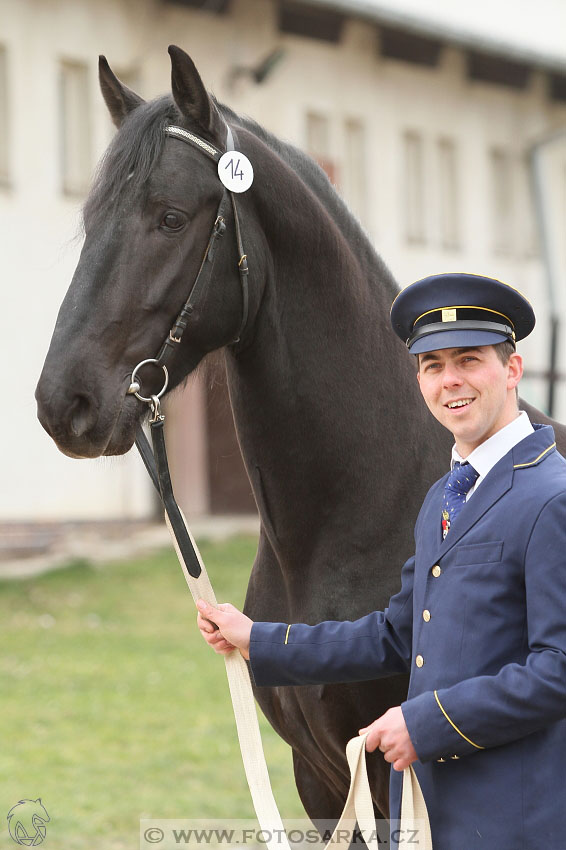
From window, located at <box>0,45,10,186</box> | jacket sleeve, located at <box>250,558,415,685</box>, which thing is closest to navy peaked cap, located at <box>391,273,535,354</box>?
jacket sleeve, located at <box>250,558,415,685</box>

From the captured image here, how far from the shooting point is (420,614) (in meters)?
2.21

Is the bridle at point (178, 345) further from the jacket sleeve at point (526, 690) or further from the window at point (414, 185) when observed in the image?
the window at point (414, 185)

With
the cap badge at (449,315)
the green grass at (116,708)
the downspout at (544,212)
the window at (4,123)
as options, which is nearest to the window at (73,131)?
the window at (4,123)

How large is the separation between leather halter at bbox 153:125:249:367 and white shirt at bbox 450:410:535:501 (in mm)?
756

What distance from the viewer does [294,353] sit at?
281 cm

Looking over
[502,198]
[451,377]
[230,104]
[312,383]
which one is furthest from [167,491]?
[502,198]

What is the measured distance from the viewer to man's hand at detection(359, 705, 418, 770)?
6.68 ft

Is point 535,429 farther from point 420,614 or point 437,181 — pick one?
point 437,181

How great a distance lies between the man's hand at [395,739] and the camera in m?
2.04

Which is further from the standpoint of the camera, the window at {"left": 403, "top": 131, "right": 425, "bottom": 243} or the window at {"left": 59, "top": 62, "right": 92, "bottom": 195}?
the window at {"left": 403, "top": 131, "right": 425, "bottom": 243}

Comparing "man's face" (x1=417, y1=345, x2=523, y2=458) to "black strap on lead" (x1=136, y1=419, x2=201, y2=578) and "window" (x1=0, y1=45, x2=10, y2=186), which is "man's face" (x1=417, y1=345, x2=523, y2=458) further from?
"window" (x1=0, y1=45, x2=10, y2=186)

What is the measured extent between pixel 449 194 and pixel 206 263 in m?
16.0

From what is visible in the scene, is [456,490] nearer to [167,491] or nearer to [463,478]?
[463,478]

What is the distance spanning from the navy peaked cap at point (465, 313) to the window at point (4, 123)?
11690mm
